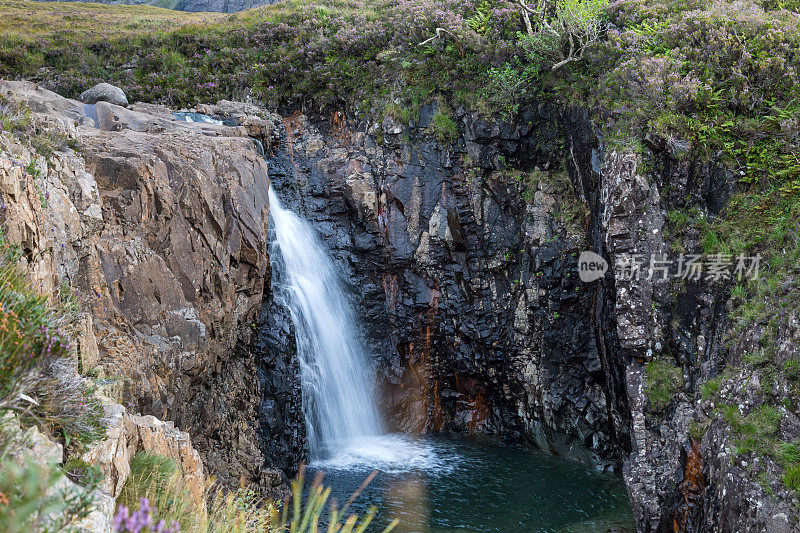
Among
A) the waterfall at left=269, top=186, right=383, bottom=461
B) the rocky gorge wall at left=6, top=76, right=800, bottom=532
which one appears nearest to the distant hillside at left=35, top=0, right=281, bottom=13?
the rocky gorge wall at left=6, top=76, right=800, bottom=532

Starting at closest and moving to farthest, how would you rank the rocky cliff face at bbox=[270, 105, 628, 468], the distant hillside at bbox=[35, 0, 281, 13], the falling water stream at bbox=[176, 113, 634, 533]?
1. the falling water stream at bbox=[176, 113, 634, 533]
2. the rocky cliff face at bbox=[270, 105, 628, 468]
3. the distant hillside at bbox=[35, 0, 281, 13]

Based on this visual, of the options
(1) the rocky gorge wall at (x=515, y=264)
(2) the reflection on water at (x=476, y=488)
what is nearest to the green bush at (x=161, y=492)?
(2) the reflection on water at (x=476, y=488)

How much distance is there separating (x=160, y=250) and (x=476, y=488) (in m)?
8.20

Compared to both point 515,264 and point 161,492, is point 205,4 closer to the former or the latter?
point 515,264

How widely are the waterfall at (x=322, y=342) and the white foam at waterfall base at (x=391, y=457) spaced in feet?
0.87

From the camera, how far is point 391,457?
12234mm

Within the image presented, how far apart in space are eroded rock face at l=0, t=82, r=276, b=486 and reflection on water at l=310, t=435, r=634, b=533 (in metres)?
2.64

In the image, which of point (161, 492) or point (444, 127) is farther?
point (444, 127)

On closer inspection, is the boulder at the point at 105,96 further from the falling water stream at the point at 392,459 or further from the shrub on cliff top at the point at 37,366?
the shrub on cliff top at the point at 37,366

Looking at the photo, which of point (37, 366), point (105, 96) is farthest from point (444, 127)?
point (37, 366)

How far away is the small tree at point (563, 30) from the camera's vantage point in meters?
12.1

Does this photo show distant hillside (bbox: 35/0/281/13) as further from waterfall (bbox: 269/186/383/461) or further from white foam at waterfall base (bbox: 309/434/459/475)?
white foam at waterfall base (bbox: 309/434/459/475)

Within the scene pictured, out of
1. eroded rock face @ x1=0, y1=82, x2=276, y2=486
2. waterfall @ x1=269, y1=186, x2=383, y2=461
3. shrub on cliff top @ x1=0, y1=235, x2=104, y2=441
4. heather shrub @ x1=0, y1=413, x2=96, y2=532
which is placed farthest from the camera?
waterfall @ x1=269, y1=186, x2=383, y2=461

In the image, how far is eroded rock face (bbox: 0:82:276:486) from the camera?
657cm
